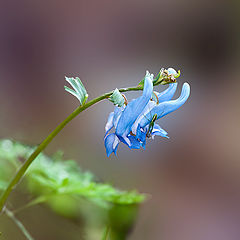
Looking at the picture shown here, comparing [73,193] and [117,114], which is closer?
[117,114]

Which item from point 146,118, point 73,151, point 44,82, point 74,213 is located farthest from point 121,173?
point 146,118

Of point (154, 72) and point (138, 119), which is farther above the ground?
point (154, 72)

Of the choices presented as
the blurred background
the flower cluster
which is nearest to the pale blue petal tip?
the flower cluster

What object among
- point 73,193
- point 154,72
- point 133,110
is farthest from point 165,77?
point 154,72

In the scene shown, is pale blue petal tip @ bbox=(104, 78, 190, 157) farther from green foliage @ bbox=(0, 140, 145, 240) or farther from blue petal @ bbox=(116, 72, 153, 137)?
green foliage @ bbox=(0, 140, 145, 240)

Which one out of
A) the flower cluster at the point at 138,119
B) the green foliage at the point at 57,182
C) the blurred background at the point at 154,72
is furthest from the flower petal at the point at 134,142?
the blurred background at the point at 154,72

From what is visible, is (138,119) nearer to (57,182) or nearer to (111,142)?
(111,142)

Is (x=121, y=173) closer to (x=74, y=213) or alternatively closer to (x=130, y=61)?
(x=74, y=213)
